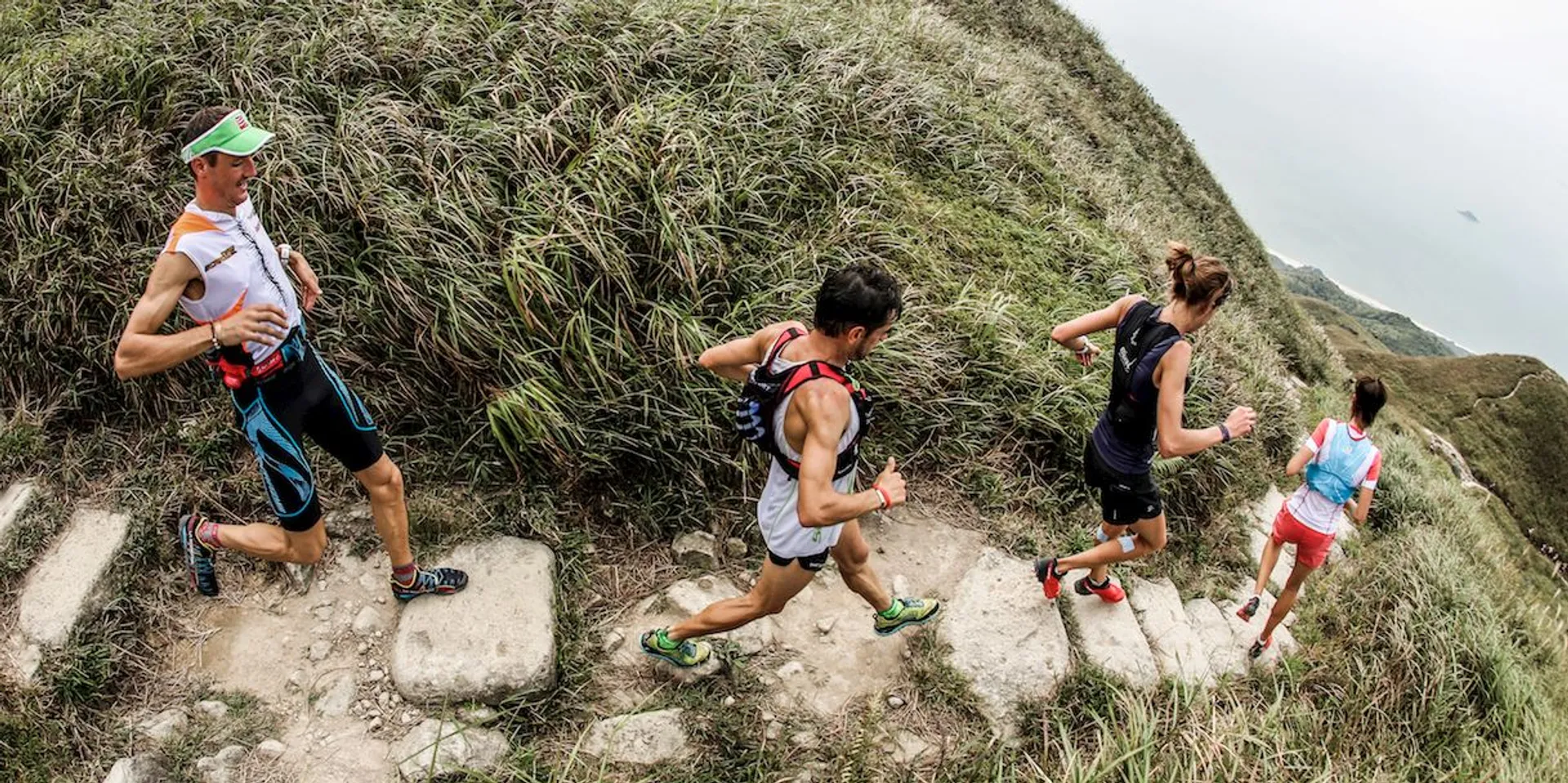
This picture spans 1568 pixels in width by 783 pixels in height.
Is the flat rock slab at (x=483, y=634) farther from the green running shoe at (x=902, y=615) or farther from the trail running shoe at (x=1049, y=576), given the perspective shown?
the trail running shoe at (x=1049, y=576)

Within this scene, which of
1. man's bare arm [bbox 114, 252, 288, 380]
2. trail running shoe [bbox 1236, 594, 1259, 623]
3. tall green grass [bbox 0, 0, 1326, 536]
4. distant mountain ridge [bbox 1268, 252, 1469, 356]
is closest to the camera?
man's bare arm [bbox 114, 252, 288, 380]

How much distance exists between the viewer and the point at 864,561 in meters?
3.70

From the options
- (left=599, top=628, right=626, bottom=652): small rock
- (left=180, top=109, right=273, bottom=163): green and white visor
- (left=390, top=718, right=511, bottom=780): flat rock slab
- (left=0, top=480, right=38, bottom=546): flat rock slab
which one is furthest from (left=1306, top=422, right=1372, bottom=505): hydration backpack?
(left=0, top=480, right=38, bottom=546): flat rock slab

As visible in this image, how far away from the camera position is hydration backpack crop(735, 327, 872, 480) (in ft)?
9.77

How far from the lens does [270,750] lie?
3414 millimetres

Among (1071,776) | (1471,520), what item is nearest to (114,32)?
(1071,776)

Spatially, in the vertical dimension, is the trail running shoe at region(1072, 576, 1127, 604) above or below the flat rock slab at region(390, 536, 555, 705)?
above

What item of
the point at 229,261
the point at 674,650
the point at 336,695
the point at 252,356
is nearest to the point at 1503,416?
the point at 674,650

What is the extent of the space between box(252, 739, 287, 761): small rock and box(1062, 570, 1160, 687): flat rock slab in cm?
366

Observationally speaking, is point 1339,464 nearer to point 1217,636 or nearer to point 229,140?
point 1217,636

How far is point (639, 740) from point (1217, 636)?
3.27 metres

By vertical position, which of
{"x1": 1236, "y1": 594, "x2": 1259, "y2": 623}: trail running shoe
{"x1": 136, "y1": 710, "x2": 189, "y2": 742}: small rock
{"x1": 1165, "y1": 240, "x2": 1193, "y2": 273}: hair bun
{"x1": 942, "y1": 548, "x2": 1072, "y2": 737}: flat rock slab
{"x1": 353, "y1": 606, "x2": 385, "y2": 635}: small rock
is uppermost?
{"x1": 1165, "y1": 240, "x2": 1193, "y2": 273}: hair bun

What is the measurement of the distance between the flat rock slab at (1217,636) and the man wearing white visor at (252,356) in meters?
3.93

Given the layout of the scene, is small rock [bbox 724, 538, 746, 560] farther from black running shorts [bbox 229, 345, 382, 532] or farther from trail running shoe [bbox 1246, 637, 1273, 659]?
trail running shoe [bbox 1246, 637, 1273, 659]
